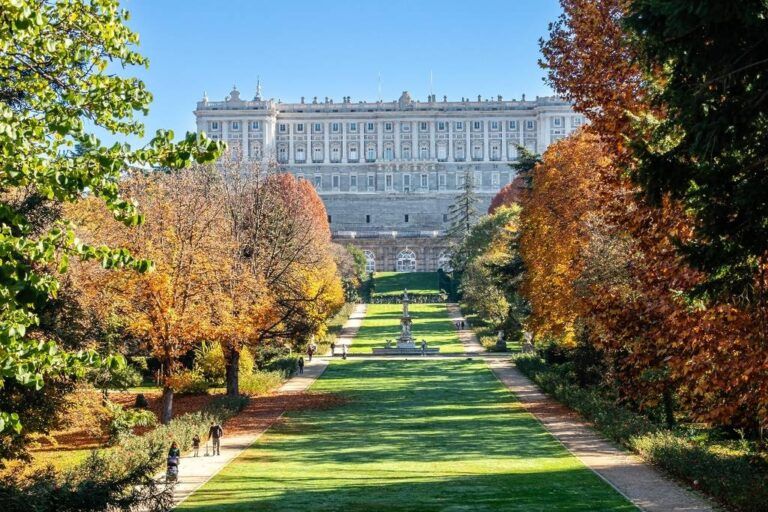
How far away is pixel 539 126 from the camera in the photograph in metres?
136

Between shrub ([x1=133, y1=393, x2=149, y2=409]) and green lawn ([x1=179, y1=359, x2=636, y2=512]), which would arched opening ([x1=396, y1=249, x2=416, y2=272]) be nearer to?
green lawn ([x1=179, y1=359, x2=636, y2=512])

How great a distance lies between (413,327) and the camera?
214 ft

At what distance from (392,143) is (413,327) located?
74.8 metres

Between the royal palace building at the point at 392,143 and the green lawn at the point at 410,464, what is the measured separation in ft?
317

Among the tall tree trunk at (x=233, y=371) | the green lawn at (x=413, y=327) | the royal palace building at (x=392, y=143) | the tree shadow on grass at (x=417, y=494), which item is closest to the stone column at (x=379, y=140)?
the royal palace building at (x=392, y=143)

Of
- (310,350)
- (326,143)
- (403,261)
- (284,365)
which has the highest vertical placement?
(326,143)

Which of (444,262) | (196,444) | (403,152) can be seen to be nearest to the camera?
(196,444)

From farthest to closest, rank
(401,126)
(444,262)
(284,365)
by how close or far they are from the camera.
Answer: (401,126) → (444,262) → (284,365)

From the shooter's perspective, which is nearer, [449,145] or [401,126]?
[449,145]

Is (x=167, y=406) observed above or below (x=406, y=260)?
below

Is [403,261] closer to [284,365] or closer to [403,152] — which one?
[403,152]

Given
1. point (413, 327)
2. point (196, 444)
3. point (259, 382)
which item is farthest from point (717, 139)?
point (413, 327)

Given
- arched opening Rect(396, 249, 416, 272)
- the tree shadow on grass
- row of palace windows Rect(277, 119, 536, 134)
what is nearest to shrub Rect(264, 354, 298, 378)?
the tree shadow on grass

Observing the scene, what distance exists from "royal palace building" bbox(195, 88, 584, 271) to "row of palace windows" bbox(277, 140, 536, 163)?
135mm
